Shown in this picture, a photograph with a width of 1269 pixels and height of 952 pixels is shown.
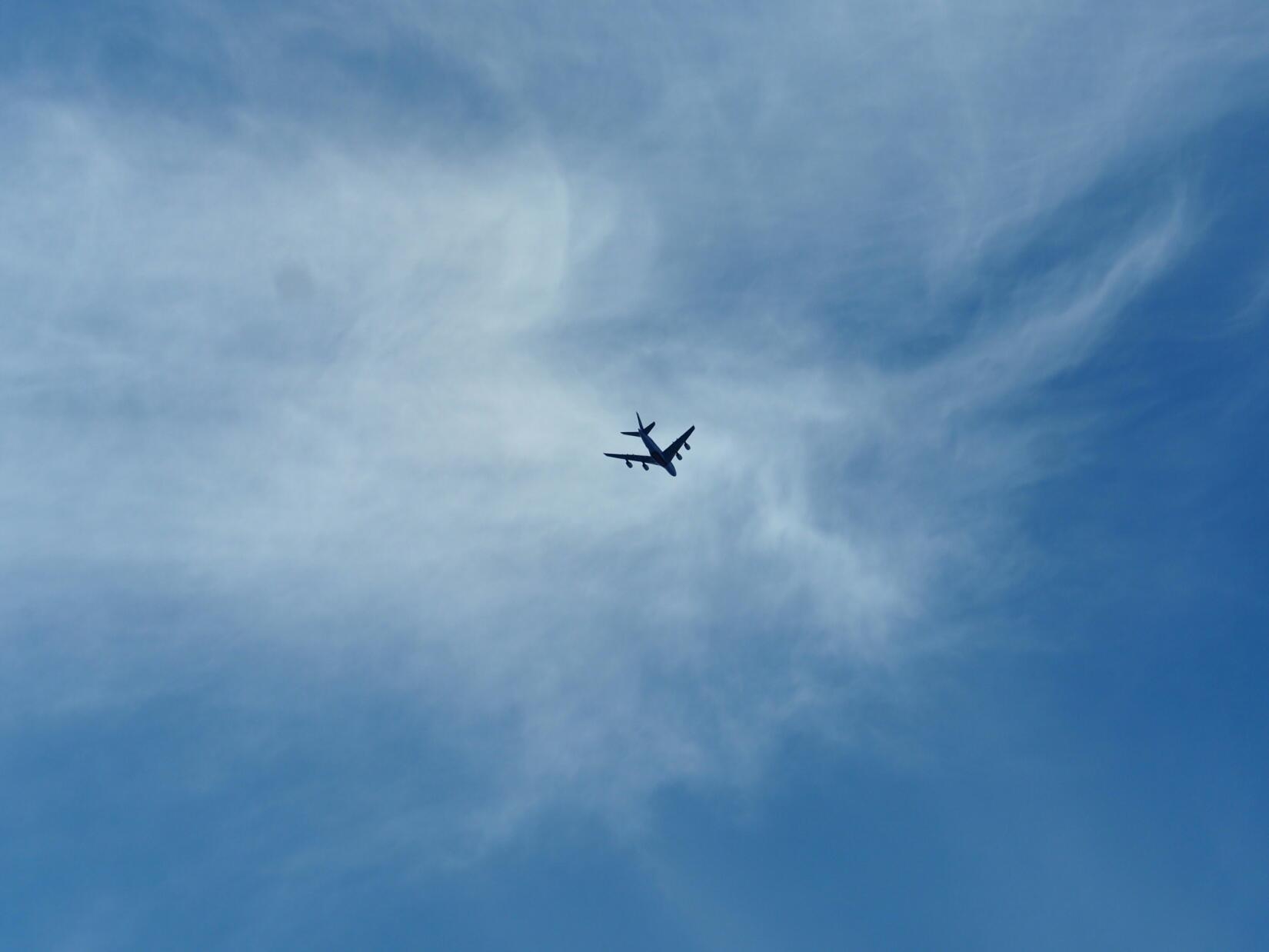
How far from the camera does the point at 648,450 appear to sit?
140 meters
